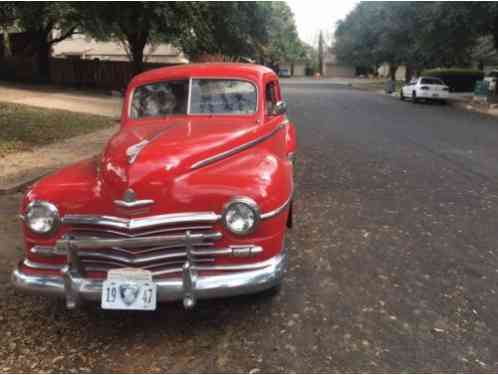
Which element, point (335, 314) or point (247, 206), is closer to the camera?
point (247, 206)

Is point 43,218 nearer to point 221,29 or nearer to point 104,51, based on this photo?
point 221,29

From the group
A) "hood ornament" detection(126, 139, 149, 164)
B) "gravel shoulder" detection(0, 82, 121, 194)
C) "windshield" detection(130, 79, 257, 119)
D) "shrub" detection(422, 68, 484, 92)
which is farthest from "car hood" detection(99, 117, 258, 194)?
"shrub" detection(422, 68, 484, 92)

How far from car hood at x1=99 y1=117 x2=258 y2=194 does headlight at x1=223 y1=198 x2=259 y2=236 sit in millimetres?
462

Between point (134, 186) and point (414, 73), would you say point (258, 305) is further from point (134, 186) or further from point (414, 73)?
point (414, 73)

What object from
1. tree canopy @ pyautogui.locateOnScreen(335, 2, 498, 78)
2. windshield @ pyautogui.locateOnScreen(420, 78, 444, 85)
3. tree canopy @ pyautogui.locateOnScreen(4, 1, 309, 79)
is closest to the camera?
tree canopy @ pyautogui.locateOnScreen(4, 1, 309, 79)

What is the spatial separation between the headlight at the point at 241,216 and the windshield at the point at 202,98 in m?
1.63

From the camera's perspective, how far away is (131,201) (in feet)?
10.3

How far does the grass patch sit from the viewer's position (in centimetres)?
986

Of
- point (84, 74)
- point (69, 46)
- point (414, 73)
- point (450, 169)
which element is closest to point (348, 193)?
point (450, 169)

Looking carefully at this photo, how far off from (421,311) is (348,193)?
3348mm

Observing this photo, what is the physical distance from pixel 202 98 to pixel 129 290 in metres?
2.19

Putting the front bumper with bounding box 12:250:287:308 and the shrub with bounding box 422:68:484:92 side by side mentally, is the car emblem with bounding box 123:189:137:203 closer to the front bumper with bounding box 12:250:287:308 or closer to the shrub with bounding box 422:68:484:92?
the front bumper with bounding box 12:250:287:308

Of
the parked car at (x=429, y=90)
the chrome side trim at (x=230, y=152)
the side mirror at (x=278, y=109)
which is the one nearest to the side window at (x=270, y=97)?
the side mirror at (x=278, y=109)

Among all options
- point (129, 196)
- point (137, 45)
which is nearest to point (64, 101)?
point (137, 45)
